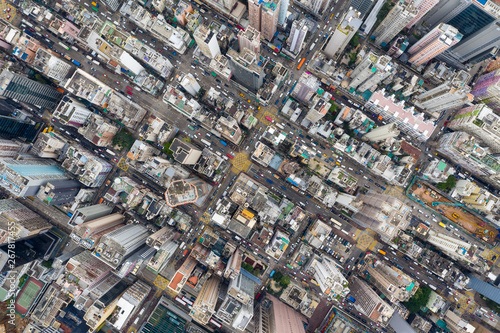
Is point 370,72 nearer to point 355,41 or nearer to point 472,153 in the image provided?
point 355,41

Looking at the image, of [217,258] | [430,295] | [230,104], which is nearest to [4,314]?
[217,258]

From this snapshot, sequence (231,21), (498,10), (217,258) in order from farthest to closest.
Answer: (231,21) < (217,258) < (498,10)

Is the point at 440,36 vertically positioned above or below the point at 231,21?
above

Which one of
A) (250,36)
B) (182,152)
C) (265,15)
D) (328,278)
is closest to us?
(328,278)

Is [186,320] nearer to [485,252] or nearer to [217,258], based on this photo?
[217,258]

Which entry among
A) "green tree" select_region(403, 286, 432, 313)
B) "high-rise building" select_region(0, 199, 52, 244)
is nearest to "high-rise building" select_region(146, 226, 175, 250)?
"high-rise building" select_region(0, 199, 52, 244)

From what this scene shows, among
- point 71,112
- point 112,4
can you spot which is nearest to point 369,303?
point 71,112

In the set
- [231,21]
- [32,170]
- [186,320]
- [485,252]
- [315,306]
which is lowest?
[186,320]

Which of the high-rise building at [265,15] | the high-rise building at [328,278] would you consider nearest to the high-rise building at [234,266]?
the high-rise building at [328,278]
